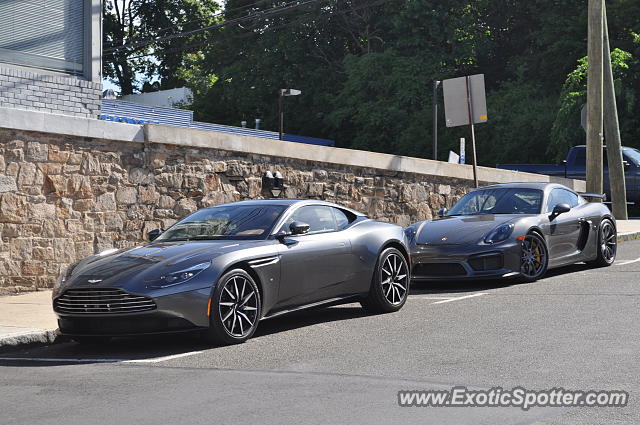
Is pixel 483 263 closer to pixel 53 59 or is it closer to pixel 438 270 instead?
pixel 438 270

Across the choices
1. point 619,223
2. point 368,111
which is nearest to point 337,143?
point 368,111

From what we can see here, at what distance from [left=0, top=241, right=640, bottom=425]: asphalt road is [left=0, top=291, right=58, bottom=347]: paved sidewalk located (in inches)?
7.0

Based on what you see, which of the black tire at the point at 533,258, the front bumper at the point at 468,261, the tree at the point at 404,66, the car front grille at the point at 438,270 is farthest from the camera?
the tree at the point at 404,66

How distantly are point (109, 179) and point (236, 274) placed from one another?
5692 millimetres

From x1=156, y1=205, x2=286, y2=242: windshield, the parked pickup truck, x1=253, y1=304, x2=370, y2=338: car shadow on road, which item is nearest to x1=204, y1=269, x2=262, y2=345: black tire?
x1=253, y1=304, x2=370, y2=338: car shadow on road

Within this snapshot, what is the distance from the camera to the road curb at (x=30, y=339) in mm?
8219

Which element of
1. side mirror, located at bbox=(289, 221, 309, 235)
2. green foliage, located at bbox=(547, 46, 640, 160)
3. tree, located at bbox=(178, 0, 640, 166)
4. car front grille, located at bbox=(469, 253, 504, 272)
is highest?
tree, located at bbox=(178, 0, 640, 166)

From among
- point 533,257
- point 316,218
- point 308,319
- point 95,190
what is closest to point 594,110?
point 533,257

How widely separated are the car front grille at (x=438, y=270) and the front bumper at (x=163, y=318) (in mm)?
5026

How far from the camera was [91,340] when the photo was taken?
27.1 ft

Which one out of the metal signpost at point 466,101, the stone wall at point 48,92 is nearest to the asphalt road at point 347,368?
the stone wall at point 48,92

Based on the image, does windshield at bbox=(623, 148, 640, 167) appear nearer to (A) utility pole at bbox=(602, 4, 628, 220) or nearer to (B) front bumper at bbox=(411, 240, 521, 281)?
(A) utility pole at bbox=(602, 4, 628, 220)

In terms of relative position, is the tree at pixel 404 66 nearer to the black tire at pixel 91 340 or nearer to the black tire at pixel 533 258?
the black tire at pixel 533 258

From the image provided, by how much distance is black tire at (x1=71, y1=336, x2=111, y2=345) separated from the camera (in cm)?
807
